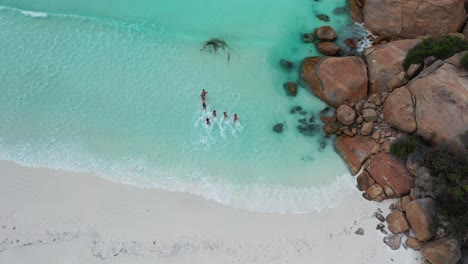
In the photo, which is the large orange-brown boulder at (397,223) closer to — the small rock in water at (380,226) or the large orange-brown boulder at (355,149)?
the small rock in water at (380,226)

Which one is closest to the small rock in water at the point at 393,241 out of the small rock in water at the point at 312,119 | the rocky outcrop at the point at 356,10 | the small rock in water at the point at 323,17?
the small rock in water at the point at 312,119

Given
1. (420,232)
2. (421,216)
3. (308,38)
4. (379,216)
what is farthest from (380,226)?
(308,38)

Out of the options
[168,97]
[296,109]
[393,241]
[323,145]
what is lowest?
[393,241]

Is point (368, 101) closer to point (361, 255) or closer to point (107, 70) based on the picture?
point (361, 255)

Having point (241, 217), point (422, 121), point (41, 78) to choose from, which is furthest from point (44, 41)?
point (422, 121)

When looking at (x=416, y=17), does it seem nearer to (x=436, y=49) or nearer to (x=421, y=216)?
(x=436, y=49)

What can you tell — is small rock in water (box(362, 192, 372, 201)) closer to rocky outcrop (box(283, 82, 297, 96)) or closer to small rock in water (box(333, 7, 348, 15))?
rocky outcrop (box(283, 82, 297, 96))

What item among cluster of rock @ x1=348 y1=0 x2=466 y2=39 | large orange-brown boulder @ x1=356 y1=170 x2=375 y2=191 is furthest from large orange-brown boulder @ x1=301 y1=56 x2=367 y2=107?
large orange-brown boulder @ x1=356 y1=170 x2=375 y2=191
